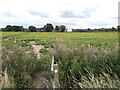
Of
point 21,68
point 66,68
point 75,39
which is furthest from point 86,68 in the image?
point 75,39

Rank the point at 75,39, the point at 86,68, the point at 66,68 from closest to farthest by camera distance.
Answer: the point at 86,68, the point at 66,68, the point at 75,39

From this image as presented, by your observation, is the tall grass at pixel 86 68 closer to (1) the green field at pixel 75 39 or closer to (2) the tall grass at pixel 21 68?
(2) the tall grass at pixel 21 68

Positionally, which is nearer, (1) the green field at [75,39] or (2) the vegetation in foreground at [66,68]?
(2) the vegetation in foreground at [66,68]

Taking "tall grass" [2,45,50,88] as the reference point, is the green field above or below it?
above

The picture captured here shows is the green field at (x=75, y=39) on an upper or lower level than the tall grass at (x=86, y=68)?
upper

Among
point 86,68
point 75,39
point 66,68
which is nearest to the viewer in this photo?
point 86,68

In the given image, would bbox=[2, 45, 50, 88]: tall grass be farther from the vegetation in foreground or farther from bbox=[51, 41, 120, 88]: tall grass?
bbox=[51, 41, 120, 88]: tall grass

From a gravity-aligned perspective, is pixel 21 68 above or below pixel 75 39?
below

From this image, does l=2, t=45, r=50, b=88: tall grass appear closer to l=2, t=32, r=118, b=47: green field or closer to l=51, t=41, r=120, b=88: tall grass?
l=51, t=41, r=120, b=88: tall grass

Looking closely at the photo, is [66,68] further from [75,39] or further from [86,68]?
[75,39]

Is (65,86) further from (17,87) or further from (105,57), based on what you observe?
(105,57)

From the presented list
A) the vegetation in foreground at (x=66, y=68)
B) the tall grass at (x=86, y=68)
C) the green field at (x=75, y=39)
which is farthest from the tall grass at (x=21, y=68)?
the green field at (x=75, y=39)

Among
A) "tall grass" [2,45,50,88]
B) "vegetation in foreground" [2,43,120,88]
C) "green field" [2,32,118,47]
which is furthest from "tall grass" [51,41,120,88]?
"green field" [2,32,118,47]

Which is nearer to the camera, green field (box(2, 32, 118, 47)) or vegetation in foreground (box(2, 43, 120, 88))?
vegetation in foreground (box(2, 43, 120, 88))
